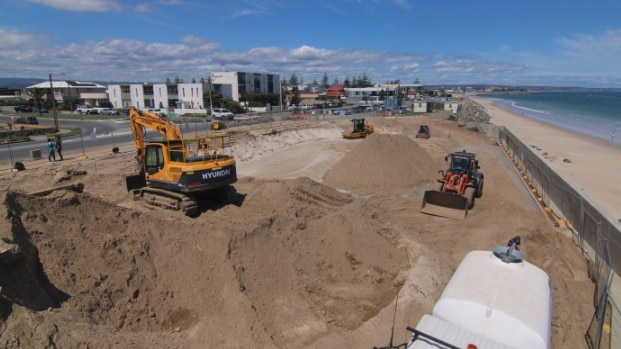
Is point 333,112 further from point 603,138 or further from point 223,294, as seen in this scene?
point 223,294

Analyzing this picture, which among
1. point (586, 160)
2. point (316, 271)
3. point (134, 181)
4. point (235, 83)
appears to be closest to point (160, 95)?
point (235, 83)

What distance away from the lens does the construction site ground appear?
6.97 metres

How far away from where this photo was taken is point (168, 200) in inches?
528

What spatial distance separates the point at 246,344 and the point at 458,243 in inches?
350

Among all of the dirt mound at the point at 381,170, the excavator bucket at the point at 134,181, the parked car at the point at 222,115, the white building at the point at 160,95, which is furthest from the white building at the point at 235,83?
the excavator bucket at the point at 134,181

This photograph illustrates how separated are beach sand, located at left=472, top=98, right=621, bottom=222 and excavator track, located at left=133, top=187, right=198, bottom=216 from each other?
13.2 meters

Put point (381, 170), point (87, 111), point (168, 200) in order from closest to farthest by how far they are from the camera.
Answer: point (168, 200) < point (381, 170) < point (87, 111)

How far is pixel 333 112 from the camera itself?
6169cm

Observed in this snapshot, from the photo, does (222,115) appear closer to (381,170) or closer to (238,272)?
(381,170)

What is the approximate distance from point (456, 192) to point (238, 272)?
11.4m

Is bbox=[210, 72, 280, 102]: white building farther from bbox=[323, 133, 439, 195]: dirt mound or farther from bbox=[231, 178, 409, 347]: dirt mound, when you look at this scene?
bbox=[231, 178, 409, 347]: dirt mound

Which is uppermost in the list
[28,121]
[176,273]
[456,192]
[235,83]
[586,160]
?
[235,83]

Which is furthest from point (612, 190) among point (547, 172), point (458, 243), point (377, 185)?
point (458, 243)

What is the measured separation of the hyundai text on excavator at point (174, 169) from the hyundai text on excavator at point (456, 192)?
835cm
